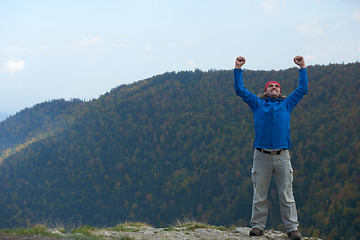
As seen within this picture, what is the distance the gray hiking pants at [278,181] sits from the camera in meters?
6.21

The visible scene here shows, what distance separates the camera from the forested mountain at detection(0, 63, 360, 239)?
90.9 m

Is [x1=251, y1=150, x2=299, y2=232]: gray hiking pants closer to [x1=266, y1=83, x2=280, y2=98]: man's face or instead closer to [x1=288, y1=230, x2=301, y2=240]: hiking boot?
[x1=288, y1=230, x2=301, y2=240]: hiking boot

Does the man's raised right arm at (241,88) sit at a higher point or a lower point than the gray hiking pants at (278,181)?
higher

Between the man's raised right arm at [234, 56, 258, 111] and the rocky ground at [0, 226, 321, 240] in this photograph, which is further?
the man's raised right arm at [234, 56, 258, 111]

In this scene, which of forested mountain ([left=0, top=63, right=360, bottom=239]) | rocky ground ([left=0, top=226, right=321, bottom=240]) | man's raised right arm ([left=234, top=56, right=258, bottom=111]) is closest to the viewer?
rocky ground ([left=0, top=226, right=321, bottom=240])

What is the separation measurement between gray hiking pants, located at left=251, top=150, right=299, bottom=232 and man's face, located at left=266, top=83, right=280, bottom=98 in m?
0.93

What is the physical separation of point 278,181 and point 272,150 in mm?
529

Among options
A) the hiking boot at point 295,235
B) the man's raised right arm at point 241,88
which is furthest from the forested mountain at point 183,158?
the man's raised right arm at point 241,88

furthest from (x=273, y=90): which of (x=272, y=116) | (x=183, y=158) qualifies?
(x=183, y=158)

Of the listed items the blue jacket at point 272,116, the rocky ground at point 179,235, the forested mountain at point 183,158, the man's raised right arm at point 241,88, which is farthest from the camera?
the forested mountain at point 183,158

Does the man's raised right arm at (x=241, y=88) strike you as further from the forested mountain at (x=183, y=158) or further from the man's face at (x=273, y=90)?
the forested mountain at (x=183, y=158)

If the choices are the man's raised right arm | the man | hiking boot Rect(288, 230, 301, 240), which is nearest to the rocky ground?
hiking boot Rect(288, 230, 301, 240)

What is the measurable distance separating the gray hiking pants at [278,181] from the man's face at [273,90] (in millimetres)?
931

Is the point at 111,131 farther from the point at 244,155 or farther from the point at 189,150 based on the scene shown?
the point at 244,155
